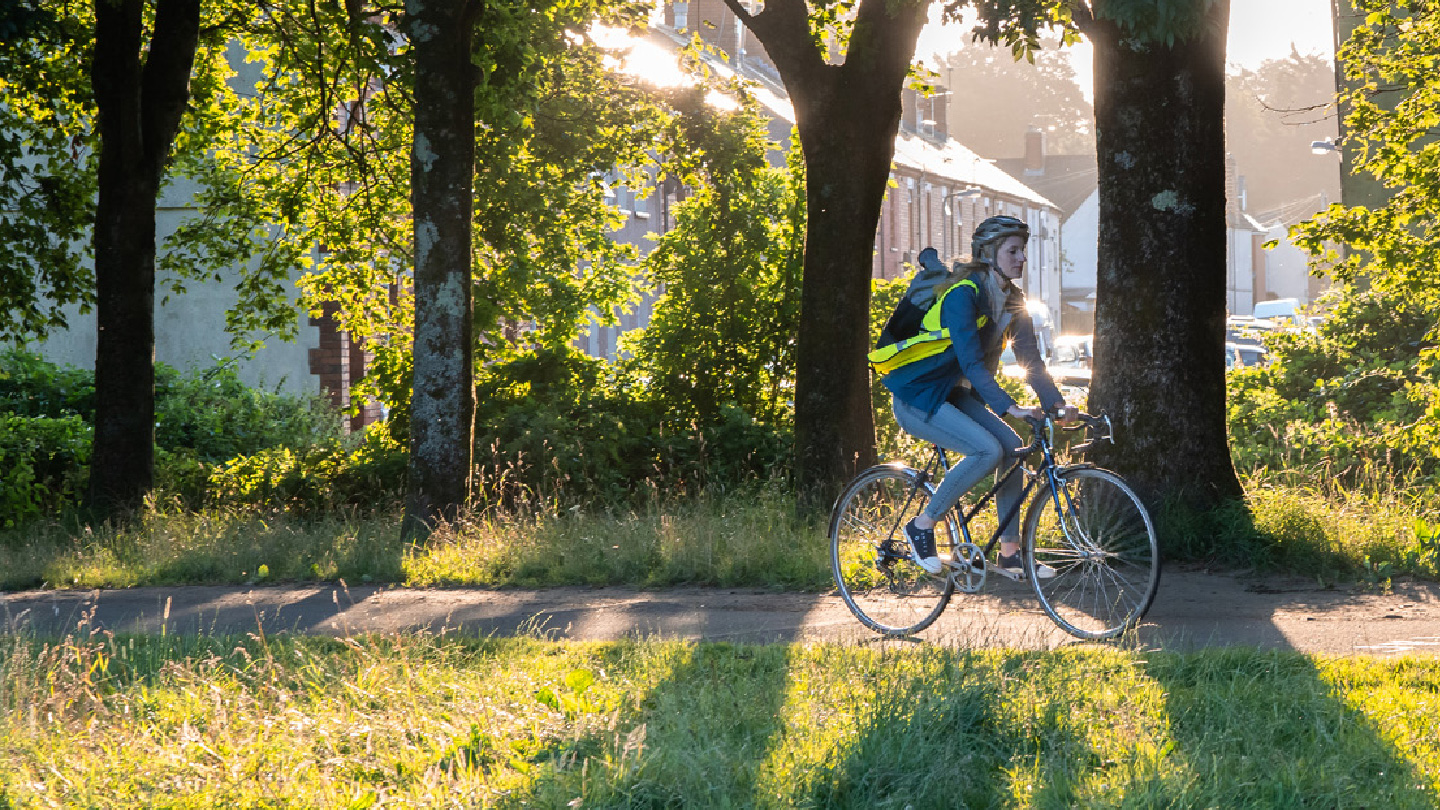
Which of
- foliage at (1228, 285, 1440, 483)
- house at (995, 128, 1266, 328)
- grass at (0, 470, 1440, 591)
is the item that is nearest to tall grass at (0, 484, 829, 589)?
grass at (0, 470, 1440, 591)

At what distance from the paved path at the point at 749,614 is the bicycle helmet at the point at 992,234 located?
1709mm

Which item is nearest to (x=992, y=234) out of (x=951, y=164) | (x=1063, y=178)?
(x=951, y=164)

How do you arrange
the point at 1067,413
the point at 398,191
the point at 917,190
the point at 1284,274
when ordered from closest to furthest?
the point at 1067,413 → the point at 398,191 → the point at 917,190 → the point at 1284,274

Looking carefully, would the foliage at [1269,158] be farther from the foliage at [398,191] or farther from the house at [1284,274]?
the foliage at [398,191]

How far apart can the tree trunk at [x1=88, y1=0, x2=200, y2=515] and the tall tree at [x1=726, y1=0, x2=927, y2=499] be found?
19.7 feet

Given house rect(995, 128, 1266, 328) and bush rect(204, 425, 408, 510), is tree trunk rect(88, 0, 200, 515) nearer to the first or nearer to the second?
bush rect(204, 425, 408, 510)

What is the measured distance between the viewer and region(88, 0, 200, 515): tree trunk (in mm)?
13641

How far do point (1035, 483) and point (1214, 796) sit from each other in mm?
2768

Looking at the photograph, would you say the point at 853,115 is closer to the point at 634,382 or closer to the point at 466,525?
the point at 466,525

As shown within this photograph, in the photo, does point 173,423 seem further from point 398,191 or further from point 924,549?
point 924,549

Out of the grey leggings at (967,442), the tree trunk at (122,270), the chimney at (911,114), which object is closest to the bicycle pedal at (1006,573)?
the grey leggings at (967,442)

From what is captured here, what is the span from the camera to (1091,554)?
6.66 meters

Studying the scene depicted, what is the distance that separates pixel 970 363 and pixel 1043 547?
0.94 meters

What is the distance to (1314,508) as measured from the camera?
355 inches
